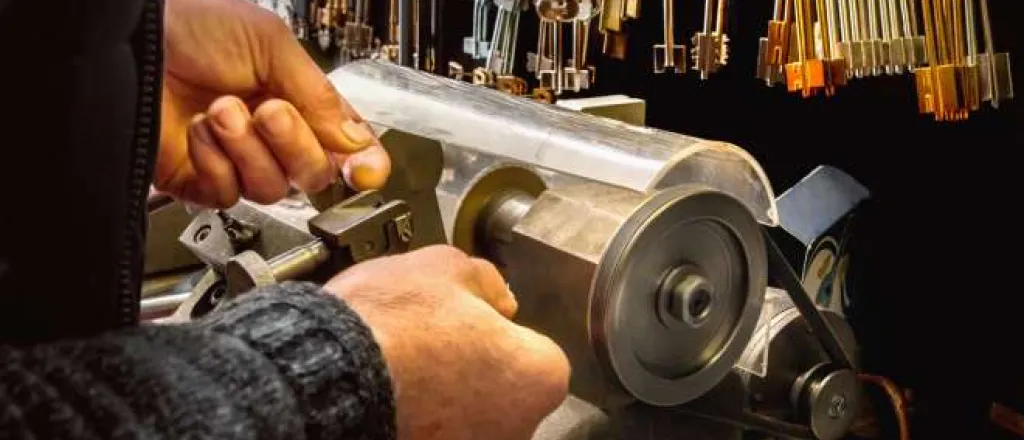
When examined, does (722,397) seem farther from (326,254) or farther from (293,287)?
(293,287)

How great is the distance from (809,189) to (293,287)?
1.23m

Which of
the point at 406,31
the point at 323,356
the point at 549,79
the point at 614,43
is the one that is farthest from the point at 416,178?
the point at 406,31

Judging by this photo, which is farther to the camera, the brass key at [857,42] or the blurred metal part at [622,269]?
the brass key at [857,42]

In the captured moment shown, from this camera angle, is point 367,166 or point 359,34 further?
point 359,34

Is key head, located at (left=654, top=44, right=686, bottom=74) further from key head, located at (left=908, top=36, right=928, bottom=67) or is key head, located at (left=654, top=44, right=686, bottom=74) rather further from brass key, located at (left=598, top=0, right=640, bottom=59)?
key head, located at (left=908, top=36, right=928, bottom=67)

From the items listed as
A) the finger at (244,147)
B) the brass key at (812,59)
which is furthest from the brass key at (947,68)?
the finger at (244,147)

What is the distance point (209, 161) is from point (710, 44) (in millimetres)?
1030

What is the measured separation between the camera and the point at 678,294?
0.88m

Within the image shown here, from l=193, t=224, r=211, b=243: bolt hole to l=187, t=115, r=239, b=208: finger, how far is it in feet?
1.04

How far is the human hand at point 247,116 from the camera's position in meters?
0.87

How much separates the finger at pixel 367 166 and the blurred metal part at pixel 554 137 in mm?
80

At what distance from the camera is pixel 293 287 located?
→ 59 cm

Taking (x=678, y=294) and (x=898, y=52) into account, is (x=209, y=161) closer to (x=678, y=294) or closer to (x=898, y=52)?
(x=678, y=294)

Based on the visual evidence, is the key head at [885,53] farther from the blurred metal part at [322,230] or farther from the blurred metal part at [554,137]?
the blurred metal part at [322,230]
